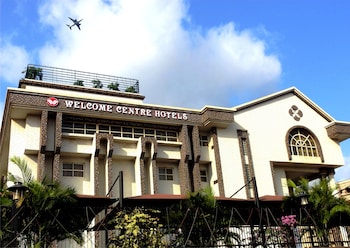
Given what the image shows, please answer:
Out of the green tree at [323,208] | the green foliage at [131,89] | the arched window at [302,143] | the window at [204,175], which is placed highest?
the green foliage at [131,89]

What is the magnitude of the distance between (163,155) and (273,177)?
6.54m

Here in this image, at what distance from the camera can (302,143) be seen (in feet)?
83.4

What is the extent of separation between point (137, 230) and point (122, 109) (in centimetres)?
893

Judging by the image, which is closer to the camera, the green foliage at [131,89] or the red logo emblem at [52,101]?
the red logo emblem at [52,101]

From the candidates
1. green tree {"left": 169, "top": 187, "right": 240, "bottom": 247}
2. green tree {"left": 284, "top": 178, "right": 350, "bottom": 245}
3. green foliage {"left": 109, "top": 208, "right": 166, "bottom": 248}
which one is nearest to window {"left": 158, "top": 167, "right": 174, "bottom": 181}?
green tree {"left": 169, "top": 187, "right": 240, "bottom": 247}

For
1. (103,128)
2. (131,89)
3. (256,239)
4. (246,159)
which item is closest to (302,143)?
(246,159)

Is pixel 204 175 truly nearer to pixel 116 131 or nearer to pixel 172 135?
pixel 172 135

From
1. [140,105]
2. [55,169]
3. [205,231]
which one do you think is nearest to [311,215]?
[205,231]

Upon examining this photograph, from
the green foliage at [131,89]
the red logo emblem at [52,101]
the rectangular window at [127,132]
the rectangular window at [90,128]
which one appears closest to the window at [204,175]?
the rectangular window at [127,132]

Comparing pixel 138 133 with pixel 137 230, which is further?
pixel 138 133

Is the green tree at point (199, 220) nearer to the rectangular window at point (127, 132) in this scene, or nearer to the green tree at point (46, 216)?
the green tree at point (46, 216)

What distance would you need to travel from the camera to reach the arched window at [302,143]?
2497 cm

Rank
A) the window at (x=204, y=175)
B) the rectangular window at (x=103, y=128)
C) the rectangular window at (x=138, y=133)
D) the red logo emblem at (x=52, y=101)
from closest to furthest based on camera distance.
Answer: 1. the red logo emblem at (x=52, y=101)
2. the rectangular window at (x=103, y=128)
3. the rectangular window at (x=138, y=133)
4. the window at (x=204, y=175)

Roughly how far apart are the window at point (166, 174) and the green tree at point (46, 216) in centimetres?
892
